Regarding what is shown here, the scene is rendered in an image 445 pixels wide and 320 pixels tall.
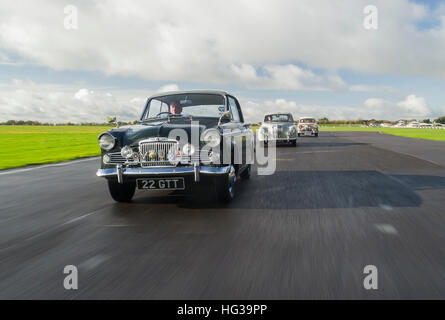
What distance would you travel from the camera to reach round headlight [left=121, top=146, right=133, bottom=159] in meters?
5.57

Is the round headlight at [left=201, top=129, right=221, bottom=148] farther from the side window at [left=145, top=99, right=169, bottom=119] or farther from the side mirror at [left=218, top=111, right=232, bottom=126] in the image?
the side window at [left=145, top=99, right=169, bottom=119]

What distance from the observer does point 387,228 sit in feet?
14.4

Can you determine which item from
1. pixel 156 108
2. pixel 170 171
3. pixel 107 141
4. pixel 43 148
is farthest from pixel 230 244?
pixel 43 148

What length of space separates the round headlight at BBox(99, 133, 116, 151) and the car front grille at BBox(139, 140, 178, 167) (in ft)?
1.51

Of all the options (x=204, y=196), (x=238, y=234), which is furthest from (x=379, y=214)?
(x=204, y=196)

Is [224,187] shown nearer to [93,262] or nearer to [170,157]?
[170,157]

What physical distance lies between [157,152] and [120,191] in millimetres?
1043

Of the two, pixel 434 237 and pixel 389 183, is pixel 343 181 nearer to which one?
pixel 389 183

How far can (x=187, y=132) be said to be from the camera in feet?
18.1

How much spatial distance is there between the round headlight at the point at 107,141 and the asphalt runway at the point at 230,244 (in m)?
0.89

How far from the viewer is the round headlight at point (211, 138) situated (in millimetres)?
5469

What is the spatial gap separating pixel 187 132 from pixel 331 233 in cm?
241

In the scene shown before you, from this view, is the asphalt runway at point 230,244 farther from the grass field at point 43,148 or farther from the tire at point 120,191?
the grass field at point 43,148

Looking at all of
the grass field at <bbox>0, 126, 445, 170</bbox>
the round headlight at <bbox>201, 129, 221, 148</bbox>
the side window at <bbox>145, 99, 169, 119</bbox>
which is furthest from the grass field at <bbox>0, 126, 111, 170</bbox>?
the round headlight at <bbox>201, 129, 221, 148</bbox>
